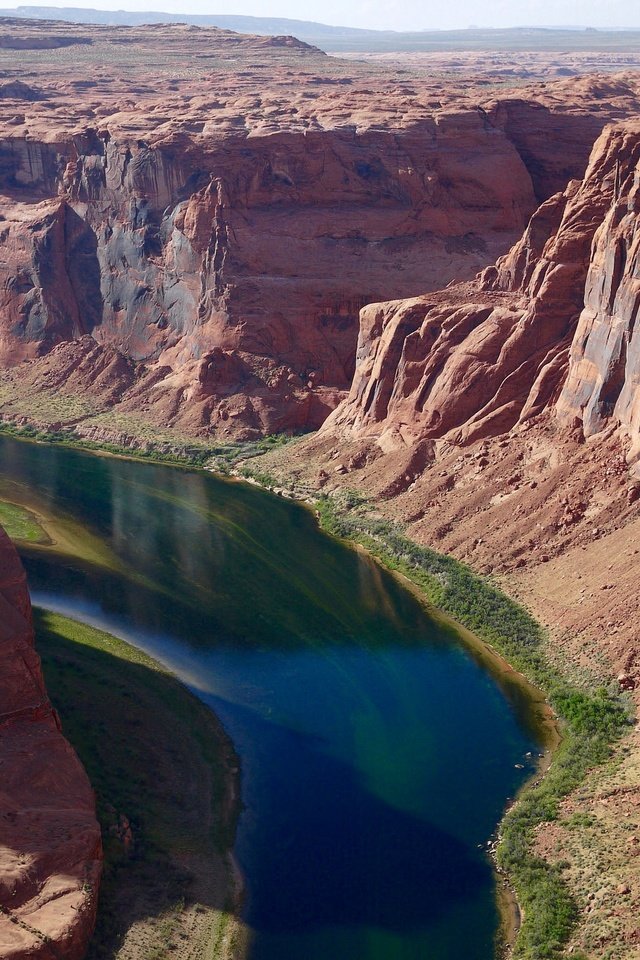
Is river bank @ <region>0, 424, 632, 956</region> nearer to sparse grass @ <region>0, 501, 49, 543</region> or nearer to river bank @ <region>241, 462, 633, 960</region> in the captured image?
river bank @ <region>241, 462, 633, 960</region>

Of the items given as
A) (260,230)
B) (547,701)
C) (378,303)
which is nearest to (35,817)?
(547,701)

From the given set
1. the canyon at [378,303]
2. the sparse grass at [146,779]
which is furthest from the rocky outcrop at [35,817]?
the canyon at [378,303]

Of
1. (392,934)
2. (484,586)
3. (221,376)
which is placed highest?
(221,376)

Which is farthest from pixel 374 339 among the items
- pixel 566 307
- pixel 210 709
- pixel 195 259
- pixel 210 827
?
pixel 210 827

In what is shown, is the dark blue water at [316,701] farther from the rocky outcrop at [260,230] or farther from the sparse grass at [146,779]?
the rocky outcrop at [260,230]

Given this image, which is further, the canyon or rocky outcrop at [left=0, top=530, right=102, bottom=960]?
the canyon

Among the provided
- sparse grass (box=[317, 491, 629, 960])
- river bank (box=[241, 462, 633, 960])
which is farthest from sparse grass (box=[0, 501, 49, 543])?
sparse grass (box=[317, 491, 629, 960])

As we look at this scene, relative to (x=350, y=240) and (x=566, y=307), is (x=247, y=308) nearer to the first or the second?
(x=350, y=240)
